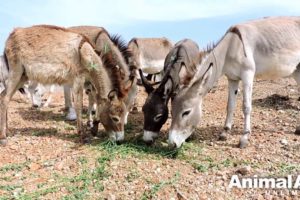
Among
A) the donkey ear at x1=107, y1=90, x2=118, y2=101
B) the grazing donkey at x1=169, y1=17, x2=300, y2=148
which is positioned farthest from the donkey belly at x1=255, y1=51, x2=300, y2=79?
the donkey ear at x1=107, y1=90, x2=118, y2=101

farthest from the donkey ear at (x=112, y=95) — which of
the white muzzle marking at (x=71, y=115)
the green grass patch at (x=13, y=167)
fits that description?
the white muzzle marking at (x=71, y=115)

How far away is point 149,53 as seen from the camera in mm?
12602

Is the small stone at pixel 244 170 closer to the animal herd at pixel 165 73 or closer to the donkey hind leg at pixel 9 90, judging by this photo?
the animal herd at pixel 165 73

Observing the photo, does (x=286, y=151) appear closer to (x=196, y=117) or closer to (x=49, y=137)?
(x=196, y=117)

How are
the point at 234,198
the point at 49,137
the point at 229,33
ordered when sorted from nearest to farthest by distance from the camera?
the point at 234,198, the point at 229,33, the point at 49,137

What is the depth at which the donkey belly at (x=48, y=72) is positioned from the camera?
773 cm

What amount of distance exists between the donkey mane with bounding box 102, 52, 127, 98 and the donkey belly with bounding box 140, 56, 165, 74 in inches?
174

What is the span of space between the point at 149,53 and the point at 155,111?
550 centimetres

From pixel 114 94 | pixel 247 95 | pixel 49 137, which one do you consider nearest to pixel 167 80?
pixel 114 94

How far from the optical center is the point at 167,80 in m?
7.63

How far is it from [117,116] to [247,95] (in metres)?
2.38

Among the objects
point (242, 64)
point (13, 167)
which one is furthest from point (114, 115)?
point (242, 64)

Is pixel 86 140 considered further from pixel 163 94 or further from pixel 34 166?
pixel 163 94

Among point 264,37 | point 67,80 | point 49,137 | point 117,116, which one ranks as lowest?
point 49,137
